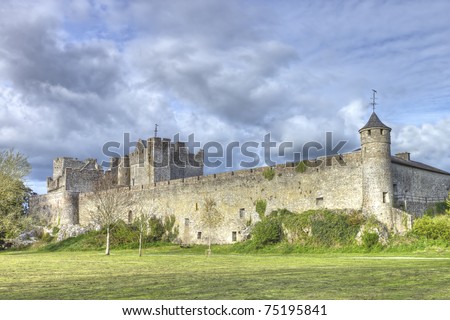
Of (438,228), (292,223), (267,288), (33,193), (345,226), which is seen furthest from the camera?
(33,193)

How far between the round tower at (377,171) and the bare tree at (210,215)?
13.1 m

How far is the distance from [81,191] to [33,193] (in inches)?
581

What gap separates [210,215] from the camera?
44531 mm

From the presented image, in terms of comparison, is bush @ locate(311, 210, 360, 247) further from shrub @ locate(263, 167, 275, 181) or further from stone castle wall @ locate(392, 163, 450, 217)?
shrub @ locate(263, 167, 275, 181)

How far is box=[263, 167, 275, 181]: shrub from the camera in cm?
4231

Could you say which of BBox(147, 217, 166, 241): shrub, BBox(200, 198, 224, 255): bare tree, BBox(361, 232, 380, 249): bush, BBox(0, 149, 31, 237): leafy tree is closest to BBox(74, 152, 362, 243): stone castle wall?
BBox(200, 198, 224, 255): bare tree

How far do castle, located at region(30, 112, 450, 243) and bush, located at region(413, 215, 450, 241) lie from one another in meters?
0.87

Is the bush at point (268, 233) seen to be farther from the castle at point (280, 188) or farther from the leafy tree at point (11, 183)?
the leafy tree at point (11, 183)

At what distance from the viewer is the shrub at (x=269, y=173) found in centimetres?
4231

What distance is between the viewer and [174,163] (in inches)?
2480

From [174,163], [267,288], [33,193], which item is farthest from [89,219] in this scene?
[267,288]

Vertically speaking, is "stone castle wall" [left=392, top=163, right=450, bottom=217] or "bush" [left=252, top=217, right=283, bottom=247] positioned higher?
"stone castle wall" [left=392, top=163, right=450, bottom=217]
